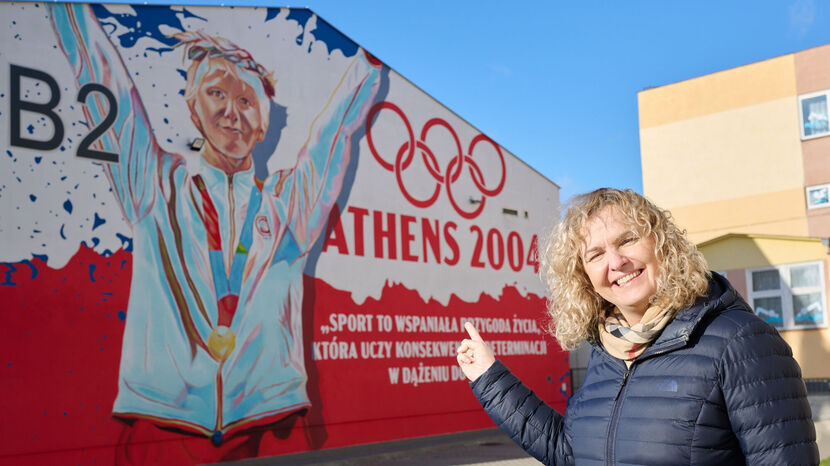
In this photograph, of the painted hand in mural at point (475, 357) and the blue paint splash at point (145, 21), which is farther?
the blue paint splash at point (145, 21)

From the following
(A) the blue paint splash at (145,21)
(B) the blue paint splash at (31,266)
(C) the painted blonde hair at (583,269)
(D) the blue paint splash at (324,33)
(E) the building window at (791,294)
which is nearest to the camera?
(C) the painted blonde hair at (583,269)

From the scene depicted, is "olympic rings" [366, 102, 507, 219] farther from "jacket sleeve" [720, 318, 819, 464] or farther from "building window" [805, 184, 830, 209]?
"jacket sleeve" [720, 318, 819, 464]

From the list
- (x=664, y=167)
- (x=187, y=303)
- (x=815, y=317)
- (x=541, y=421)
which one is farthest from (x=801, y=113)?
(x=541, y=421)

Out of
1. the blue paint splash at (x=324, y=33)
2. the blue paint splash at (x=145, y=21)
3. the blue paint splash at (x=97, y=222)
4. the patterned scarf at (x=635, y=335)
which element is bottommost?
the patterned scarf at (x=635, y=335)

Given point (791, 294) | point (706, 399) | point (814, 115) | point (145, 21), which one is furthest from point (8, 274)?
point (814, 115)

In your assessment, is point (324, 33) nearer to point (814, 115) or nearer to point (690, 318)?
A: point (690, 318)

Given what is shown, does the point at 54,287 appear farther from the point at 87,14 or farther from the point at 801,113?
the point at 801,113

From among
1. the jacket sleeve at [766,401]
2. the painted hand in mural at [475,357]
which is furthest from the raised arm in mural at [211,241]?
the jacket sleeve at [766,401]

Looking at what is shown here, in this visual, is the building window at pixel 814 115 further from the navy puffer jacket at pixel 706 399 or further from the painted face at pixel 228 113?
the navy puffer jacket at pixel 706 399

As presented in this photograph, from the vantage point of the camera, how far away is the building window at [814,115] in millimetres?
20188

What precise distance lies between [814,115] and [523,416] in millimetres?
20639

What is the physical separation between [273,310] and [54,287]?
3066mm

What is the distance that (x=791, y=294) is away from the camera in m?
17.6

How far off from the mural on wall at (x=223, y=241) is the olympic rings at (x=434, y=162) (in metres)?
0.04
